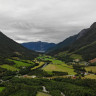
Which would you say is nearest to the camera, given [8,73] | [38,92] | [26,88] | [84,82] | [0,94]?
[0,94]

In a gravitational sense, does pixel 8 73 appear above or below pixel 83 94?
above

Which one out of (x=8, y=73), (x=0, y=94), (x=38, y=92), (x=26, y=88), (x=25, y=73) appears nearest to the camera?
(x=0, y=94)

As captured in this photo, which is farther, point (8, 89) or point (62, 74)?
point (62, 74)

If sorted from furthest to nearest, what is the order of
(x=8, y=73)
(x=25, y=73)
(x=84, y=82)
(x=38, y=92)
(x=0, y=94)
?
(x=25, y=73) → (x=8, y=73) → (x=84, y=82) → (x=38, y=92) → (x=0, y=94)

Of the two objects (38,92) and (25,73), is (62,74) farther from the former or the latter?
(38,92)

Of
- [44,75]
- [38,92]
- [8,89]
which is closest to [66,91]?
[38,92]

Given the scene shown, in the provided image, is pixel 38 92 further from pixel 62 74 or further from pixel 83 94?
pixel 62 74

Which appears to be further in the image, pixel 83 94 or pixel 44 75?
pixel 44 75

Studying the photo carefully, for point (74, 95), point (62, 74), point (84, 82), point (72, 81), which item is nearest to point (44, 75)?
point (62, 74)

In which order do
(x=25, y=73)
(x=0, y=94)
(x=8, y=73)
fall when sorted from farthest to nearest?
(x=25, y=73) < (x=8, y=73) < (x=0, y=94)
